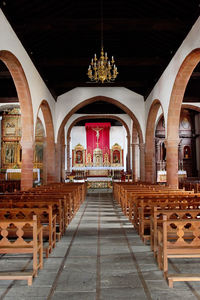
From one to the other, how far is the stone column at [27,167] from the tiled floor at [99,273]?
541 cm

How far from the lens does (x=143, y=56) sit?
11.6 m

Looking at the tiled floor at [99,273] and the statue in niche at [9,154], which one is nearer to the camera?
the tiled floor at [99,273]

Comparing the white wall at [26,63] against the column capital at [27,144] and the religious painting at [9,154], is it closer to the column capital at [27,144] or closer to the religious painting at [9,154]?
the column capital at [27,144]

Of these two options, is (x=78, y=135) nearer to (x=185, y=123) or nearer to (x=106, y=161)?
(x=106, y=161)

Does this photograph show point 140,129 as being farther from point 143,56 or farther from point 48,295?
point 48,295

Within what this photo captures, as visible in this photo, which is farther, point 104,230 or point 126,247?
point 104,230

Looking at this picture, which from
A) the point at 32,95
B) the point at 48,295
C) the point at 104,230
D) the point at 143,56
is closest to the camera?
the point at 48,295

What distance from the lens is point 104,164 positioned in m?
24.2

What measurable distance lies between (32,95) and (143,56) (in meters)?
4.78

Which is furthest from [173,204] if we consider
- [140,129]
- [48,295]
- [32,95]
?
[140,129]

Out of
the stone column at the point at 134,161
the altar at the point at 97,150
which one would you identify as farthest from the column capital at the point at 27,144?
the altar at the point at 97,150

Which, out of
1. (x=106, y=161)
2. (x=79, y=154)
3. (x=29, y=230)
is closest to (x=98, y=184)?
(x=106, y=161)

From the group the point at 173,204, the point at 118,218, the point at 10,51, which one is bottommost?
the point at 118,218

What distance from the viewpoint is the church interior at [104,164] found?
133 inches
